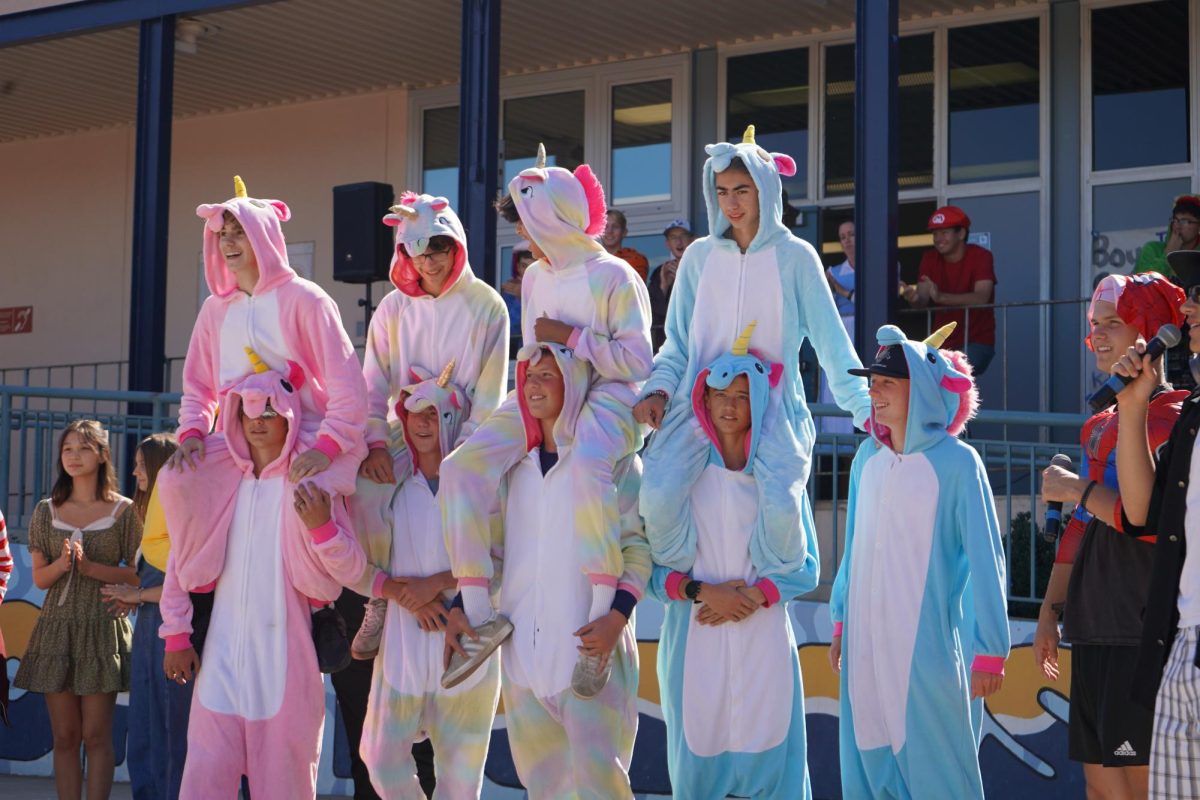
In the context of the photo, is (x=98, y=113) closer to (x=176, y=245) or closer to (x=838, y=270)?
(x=176, y=245)

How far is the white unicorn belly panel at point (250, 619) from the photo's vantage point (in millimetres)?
4980

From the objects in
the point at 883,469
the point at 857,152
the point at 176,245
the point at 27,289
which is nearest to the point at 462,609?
the point at 883,469

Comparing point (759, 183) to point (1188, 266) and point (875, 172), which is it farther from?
→ point (875, 172)

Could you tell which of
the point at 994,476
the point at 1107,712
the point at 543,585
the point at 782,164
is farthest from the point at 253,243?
the point at 994,476

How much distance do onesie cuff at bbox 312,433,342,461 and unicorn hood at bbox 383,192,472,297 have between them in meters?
0.74

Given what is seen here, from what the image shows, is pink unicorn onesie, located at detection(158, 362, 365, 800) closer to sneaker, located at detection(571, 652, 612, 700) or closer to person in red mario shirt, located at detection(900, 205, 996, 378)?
sneaker, located at detection(571, 652, 612, 700)

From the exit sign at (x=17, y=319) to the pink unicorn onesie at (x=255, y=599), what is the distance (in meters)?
10.9

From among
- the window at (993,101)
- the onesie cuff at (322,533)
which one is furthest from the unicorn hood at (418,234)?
the window at (993,101)

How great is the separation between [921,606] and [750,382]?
2.80 feet

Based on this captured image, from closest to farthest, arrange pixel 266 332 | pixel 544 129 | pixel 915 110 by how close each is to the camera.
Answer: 1. pixel 266 332
2. pixel 915 110
3. pixel 544 129

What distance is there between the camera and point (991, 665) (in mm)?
4715

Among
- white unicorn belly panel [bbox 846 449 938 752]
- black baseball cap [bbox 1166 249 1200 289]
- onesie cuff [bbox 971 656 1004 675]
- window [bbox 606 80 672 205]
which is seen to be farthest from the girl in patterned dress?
window [bbox 606 80 672 205]

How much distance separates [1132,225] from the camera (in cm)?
1065

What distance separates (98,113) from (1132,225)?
9197 mm
